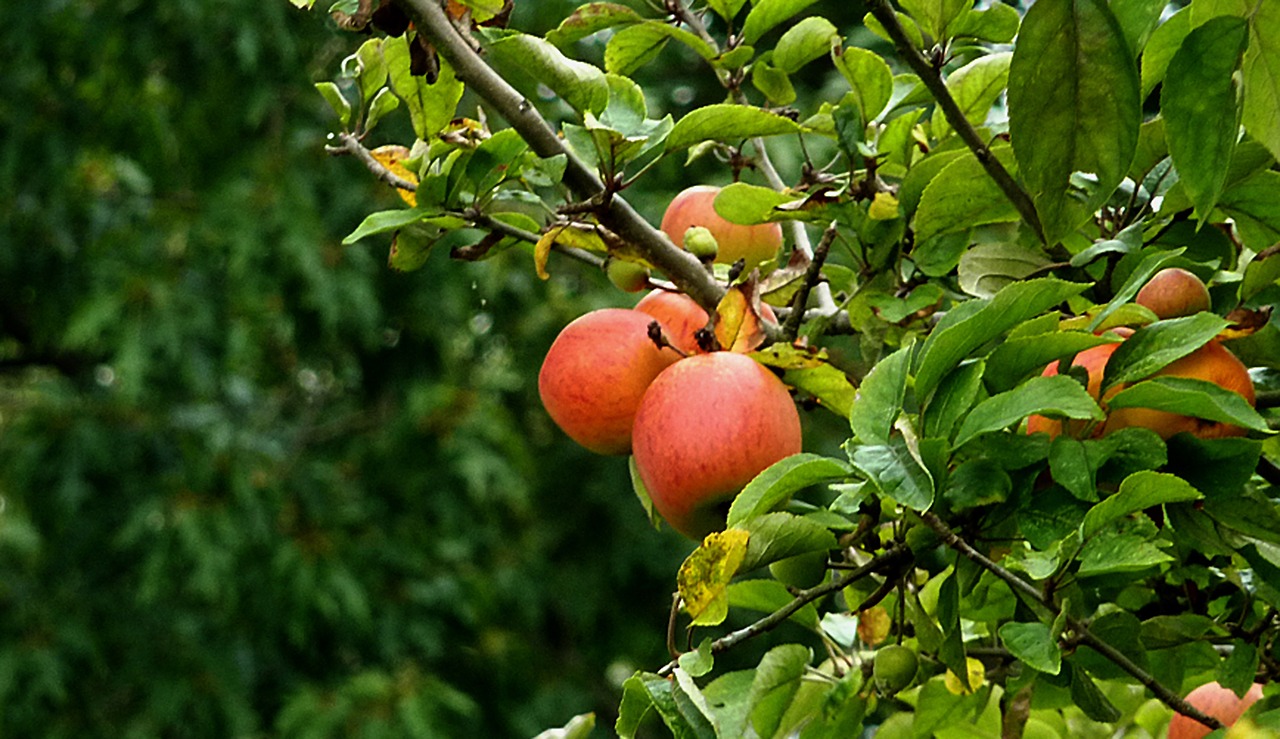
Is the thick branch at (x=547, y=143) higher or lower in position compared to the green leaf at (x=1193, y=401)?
higher

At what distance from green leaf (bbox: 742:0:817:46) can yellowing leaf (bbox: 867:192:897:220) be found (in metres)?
0.15

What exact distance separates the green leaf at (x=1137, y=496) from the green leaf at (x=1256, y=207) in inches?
7.6

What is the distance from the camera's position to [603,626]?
167 inches

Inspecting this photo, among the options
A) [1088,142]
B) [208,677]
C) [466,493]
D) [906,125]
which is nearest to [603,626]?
[466,493]

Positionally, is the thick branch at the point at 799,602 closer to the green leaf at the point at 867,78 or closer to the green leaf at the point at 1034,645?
the green leaf at the point at 1034,645

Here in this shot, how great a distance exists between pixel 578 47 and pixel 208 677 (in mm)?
1855

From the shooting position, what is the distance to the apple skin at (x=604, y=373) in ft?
2.67

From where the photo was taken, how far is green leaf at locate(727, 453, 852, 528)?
2.00 feet

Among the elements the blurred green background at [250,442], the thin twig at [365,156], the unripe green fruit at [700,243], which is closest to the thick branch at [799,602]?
the unripe green fruit at [700,243]

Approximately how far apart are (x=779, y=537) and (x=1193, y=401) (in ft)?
0.61

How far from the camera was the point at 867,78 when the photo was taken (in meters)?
0.83

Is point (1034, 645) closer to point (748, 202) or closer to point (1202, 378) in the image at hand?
point (1202, 378)

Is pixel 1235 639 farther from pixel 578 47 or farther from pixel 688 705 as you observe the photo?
pixel 578 47

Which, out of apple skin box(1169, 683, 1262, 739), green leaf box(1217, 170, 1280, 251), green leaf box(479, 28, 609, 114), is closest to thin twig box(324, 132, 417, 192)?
green leaf box(479, 28, 609, 114)
